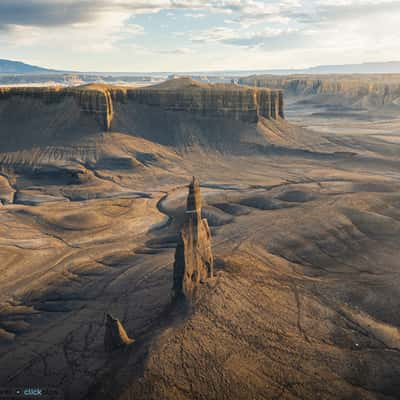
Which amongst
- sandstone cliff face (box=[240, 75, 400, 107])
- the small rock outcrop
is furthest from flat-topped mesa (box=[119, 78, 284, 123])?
sandstone cliff face (box=[240, 75, 400, 107])

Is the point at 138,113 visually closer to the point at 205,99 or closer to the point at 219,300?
the point at 205,99

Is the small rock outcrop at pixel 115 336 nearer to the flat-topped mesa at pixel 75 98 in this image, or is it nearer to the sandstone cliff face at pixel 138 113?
the sandstone cliff face at pixel 138 113

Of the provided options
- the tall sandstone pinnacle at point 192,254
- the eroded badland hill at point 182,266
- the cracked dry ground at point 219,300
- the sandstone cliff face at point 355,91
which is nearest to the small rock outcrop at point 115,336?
the eroded badland hill at point 182,266

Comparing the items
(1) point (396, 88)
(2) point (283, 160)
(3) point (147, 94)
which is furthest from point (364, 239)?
(1) point (396, 88)

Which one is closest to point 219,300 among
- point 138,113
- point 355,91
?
point 138,113

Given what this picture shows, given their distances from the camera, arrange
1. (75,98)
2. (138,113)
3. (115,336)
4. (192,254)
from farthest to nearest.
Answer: (138,113) → (75,98) → (192,254) → (115,336)

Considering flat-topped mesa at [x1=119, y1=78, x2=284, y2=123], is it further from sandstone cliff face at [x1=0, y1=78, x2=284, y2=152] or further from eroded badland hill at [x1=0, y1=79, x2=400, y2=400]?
eroded badland hill at [x1=0, y1=79, x2=400, y2=400]
